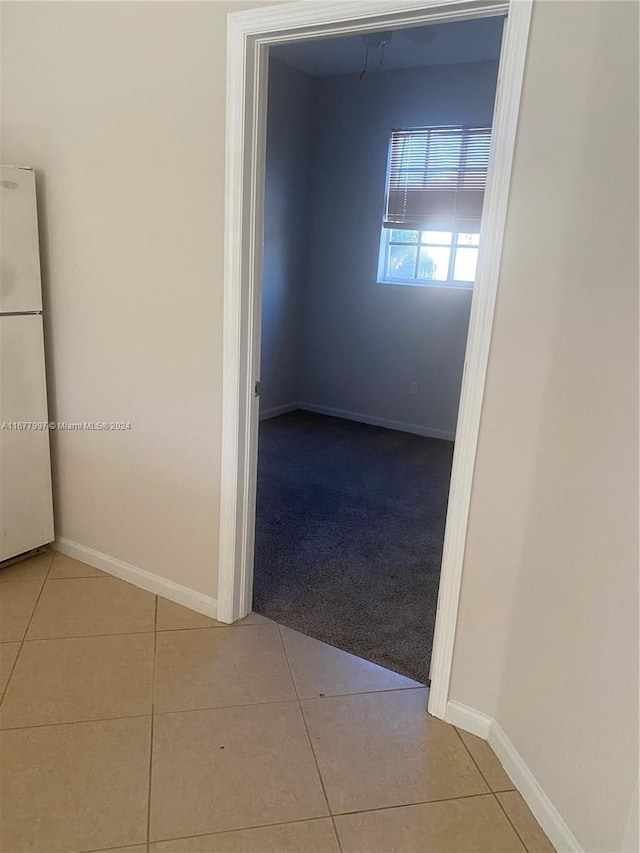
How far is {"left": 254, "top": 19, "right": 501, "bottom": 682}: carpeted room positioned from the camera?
144 inches

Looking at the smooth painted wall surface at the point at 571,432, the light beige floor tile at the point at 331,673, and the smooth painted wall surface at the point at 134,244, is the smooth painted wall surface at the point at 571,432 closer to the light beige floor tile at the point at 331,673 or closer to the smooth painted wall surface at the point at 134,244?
the light beige floor tile at the point at 331,673

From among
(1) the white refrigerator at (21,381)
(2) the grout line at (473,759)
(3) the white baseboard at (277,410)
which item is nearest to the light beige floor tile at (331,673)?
(2) the grout line at (473,759)

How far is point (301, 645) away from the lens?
2246 mm

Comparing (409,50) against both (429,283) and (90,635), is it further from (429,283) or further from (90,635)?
(90,635)

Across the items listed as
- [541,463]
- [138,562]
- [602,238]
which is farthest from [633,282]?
[138,562]

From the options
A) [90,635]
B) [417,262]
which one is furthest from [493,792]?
[417,262]

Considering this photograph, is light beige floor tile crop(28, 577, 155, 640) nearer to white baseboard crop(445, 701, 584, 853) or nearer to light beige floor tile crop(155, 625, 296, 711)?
light beige floor tile crop(155, 625, 296, 711)

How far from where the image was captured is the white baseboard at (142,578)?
2.39 meters

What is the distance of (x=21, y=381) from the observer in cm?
243

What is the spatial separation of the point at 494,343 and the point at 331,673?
1.28 metres

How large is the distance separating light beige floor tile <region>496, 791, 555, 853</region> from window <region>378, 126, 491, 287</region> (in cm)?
372

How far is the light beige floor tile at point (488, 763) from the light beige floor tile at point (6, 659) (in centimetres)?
148

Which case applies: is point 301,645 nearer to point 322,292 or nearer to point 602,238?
point 602,238

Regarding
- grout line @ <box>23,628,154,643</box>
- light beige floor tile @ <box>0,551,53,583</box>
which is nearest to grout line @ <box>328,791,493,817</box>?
grout line @ <box>23,628,154,643</box>
